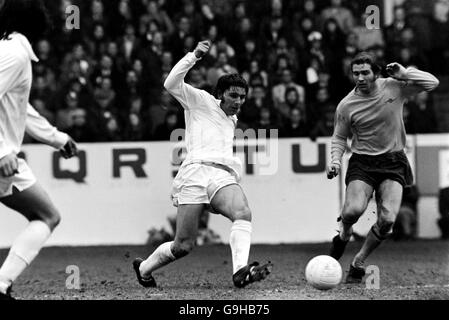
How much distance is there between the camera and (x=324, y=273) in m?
9.89

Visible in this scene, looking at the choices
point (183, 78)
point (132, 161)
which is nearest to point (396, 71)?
point (183, 78)

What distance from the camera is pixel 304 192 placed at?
→ 655 inches

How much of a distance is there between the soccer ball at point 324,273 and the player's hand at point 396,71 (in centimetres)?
210

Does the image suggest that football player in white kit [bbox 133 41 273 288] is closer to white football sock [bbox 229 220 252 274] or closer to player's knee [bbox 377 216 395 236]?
white football sock [bbox 229 220 252 274]

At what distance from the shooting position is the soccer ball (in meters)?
9.90

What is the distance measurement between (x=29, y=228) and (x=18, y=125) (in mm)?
785

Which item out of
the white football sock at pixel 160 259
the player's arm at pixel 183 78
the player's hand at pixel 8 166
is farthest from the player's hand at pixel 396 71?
the player's hand at pixel 8 166

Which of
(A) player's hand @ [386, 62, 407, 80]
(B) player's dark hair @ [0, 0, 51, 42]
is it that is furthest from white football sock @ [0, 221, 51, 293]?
(A) player's hand @ [386, 62, 407, 80]

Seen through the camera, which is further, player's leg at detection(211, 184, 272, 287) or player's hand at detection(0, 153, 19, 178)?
player's leg at detection(211, 184, 272, 287)

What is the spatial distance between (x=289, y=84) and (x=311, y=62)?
546 millimetres

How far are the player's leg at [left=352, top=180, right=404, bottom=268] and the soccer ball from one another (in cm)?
133

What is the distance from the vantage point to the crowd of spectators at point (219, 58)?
54.4ft
